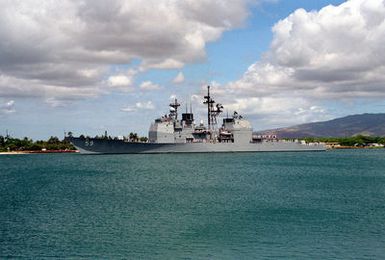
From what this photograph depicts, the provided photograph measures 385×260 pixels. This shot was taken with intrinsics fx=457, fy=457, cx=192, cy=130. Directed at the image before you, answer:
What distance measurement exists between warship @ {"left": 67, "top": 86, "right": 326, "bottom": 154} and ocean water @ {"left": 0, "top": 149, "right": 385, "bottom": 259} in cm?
6489

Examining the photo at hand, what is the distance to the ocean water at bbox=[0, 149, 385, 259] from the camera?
24328 mm

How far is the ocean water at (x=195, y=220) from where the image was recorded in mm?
24328

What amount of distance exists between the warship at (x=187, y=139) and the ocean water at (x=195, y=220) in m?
64.9

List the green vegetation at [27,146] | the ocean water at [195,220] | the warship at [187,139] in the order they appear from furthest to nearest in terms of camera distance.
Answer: the green vegetation at [27,146]
the warship at [187,139]
the ocean water at [195,220]

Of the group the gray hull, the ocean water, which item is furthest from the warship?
the ocean water

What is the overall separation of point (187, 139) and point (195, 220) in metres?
92.4

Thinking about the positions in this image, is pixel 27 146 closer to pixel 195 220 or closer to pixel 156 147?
pixel 156 147

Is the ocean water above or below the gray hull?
below

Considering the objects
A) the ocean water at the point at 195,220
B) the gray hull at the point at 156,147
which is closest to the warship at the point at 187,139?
the gray hull at the point at 156,147

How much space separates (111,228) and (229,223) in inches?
311

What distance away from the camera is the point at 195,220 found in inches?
1266

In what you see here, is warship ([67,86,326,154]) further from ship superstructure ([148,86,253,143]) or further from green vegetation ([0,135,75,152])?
green vegetation ([0,135,75,152])

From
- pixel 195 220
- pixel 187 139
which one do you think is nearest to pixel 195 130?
pixel 187 139

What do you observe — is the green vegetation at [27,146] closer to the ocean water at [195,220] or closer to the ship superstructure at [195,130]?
the ship superstructure at [195,130]
